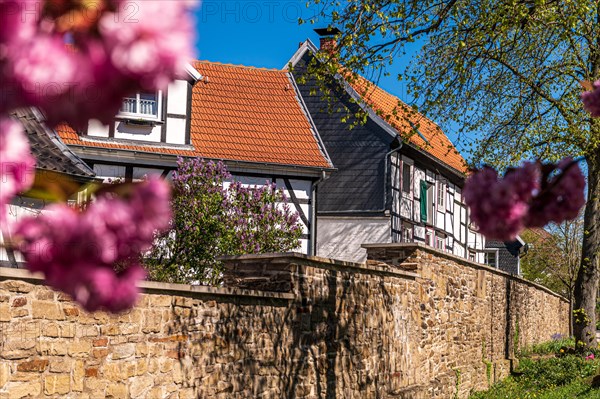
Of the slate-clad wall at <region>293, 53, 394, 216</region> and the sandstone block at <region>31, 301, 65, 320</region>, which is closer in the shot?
the sandstone block at <region>31, 301, 65, 320</region>

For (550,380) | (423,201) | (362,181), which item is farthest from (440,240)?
(550,380)

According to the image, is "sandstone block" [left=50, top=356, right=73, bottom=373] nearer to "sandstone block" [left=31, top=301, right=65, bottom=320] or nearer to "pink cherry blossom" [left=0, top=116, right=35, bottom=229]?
"sandstone block" [left=31, top=301, right=65, bottom=320]

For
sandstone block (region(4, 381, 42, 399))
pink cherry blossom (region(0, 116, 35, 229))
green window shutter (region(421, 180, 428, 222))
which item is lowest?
sandstone block (region(4, 381, 42, 399))

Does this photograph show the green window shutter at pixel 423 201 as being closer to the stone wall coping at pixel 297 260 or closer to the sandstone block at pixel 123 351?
the stone wall coping at pixel 297 260

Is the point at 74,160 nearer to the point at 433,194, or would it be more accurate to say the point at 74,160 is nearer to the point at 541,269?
the point at 433,194

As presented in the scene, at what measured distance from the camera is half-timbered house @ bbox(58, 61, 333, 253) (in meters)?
19.9

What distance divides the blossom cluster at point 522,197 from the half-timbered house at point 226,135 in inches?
621

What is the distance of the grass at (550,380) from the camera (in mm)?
14852

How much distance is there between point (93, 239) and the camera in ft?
5.07

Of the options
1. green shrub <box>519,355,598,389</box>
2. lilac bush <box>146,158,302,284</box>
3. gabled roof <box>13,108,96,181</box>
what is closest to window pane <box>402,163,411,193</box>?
green shrub <box>519,355,598,389</box>

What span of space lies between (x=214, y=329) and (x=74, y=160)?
7.08 meters

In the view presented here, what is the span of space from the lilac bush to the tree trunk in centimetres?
719

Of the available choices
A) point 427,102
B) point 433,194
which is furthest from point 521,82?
point 433,194

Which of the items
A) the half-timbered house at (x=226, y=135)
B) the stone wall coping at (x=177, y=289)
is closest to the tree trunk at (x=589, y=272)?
the half-timbered house at (x=226, y=135)
